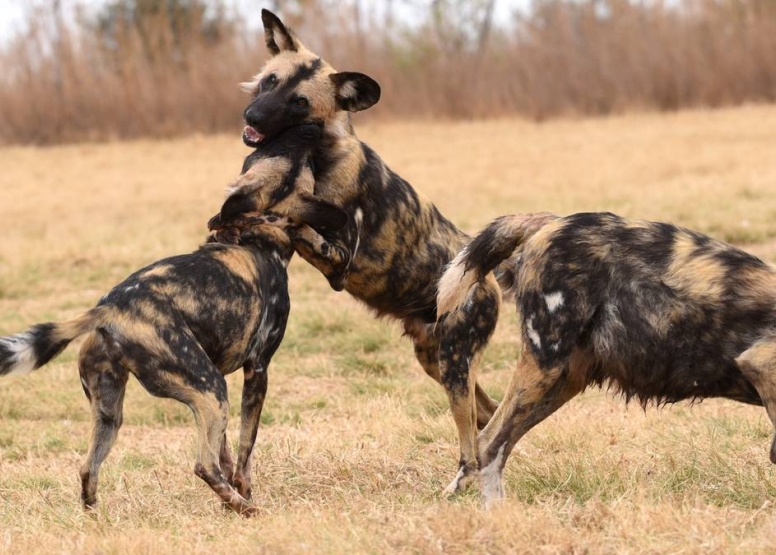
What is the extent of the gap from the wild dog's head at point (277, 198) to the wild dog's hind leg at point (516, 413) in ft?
3.74

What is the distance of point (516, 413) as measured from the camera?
4379 mm

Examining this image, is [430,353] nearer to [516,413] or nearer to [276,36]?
[516,413]

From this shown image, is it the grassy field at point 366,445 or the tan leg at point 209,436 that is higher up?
the tan leg at point 209,436

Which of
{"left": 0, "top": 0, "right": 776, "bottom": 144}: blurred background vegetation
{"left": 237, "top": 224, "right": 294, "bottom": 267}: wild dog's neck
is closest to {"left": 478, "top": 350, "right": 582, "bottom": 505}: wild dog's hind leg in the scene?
{"left": 237, "top": 224, "right": 294, "bottom": 267}: wild dog's neck

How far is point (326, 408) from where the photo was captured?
673cm

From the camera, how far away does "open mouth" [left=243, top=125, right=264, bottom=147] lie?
5.27 metres

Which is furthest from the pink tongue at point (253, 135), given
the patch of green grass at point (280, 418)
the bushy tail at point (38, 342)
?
the patch of green grass at point (280, 418)

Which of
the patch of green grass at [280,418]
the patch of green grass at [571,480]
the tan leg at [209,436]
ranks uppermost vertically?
the tan leg at [209,436]

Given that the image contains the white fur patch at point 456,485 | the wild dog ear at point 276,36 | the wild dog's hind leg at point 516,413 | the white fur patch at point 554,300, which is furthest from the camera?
the wild dog ear at point 276,36

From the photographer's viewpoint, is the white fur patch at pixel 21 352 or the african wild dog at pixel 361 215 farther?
the african wild dog at pixel 361 215

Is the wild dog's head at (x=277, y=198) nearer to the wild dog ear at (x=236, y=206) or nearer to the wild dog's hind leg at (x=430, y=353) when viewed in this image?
the wild dog ear at (x=236, y=206)

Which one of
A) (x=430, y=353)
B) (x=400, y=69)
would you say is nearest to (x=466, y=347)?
(x=430, y=353)

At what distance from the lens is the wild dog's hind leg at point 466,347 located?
4.96m

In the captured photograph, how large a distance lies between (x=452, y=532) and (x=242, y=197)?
1.91 metres
